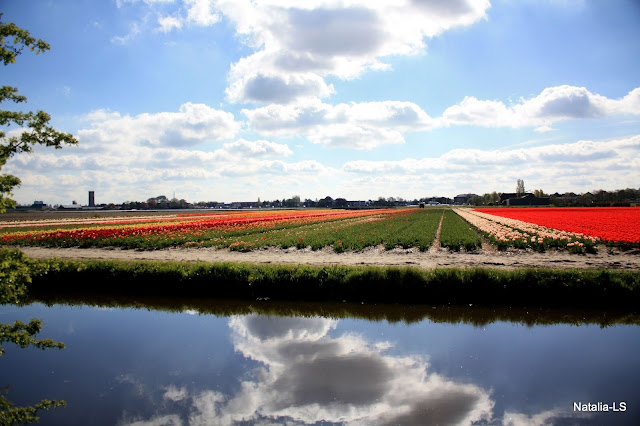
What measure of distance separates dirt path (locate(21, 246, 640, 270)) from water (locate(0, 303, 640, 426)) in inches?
348

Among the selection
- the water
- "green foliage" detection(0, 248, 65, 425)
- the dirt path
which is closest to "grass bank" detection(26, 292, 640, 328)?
the water

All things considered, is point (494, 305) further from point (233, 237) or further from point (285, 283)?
point (233, 237)

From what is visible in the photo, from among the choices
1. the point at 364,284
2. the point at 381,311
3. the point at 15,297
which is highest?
the point at 15,297

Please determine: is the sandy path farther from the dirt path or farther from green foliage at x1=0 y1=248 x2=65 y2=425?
green foliage at x1=0 y1=248 x2=65 y2=425

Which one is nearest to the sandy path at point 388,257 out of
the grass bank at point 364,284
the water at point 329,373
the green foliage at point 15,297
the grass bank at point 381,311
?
the grass bank at point 364,284

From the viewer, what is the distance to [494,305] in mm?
14875

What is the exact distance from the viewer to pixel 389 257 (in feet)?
78.0

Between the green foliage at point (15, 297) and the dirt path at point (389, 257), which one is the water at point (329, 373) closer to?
the green foliage at point (15, 297)

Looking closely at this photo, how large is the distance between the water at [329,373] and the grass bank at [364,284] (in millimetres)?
2486

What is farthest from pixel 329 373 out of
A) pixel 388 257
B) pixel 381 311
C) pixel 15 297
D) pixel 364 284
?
pixel 388 257

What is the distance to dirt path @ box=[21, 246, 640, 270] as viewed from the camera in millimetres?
20875

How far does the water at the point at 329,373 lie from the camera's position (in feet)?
23.9

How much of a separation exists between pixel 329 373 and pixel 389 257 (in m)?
15.4

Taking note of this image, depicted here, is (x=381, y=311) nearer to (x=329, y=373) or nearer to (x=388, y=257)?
(x=329, y=373)
